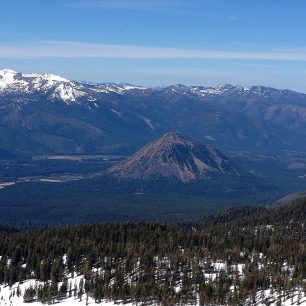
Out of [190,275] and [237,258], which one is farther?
[237,258]

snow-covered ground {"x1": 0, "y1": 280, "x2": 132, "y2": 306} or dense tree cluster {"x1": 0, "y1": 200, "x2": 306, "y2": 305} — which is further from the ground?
dense tree cluster {"x1": 0, "y1": 200, "x2": 306, "y2": 305}

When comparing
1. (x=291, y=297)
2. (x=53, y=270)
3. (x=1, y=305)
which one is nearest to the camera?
(x=291, y=297)

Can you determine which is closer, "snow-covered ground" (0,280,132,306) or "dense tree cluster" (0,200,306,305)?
"dense tree cluster" (0,200,306,305)

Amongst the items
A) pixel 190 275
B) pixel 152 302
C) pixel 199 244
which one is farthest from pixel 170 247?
pixel 152 302

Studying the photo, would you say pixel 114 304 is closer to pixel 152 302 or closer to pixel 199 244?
pixel 152 302

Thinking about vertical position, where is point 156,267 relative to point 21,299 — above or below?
above

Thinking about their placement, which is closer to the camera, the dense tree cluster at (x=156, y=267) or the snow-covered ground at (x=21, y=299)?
the dense tree cluster at (x=156, y=267)

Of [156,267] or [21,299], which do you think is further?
[156,267]

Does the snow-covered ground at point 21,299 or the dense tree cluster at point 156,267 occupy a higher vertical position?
the dense tree cluster at point 156,267
